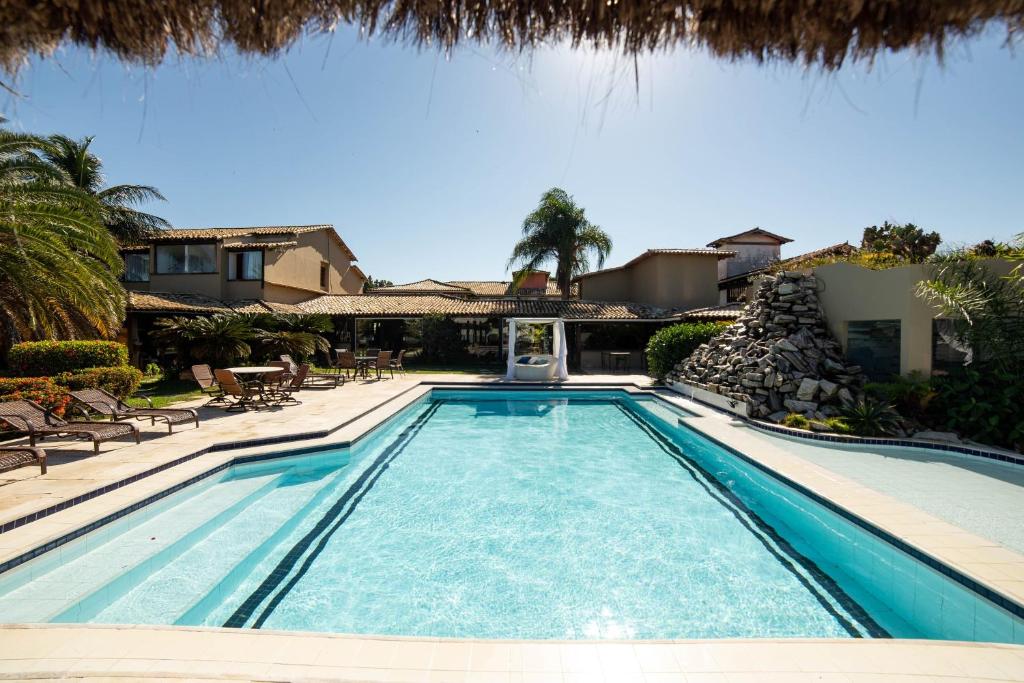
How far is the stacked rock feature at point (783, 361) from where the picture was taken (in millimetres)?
9391

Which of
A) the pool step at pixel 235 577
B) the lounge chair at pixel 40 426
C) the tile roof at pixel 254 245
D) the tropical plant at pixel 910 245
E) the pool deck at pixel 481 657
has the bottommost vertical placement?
the pool step at pixel 235 577

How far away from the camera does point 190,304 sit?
18.7 m

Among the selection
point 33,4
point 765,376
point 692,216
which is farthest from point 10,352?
point 692,216

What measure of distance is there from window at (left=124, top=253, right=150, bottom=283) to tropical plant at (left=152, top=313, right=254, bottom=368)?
10.4 metres

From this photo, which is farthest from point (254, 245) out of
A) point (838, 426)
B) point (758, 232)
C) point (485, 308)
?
point (758, 232)

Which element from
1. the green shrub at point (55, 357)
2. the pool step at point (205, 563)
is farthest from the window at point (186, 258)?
the pool step at point (205, 563)

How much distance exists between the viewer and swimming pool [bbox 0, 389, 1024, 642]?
3680 millimetres

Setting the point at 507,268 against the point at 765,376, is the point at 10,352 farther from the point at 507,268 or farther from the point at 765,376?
the point at 507,268

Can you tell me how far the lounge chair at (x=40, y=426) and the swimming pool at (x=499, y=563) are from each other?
66.7 inches

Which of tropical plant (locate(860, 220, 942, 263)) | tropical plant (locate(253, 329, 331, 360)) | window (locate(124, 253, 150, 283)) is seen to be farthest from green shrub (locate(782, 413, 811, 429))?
window (locate(124, 253, 150, 283))

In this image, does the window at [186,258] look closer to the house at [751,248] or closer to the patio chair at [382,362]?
the patio chair at [382,362]

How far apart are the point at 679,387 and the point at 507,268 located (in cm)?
1226

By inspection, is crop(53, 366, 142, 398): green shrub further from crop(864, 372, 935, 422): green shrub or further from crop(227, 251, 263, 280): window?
crop(864, 372, 935, 422): green shrub

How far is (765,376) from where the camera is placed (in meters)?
9.98
